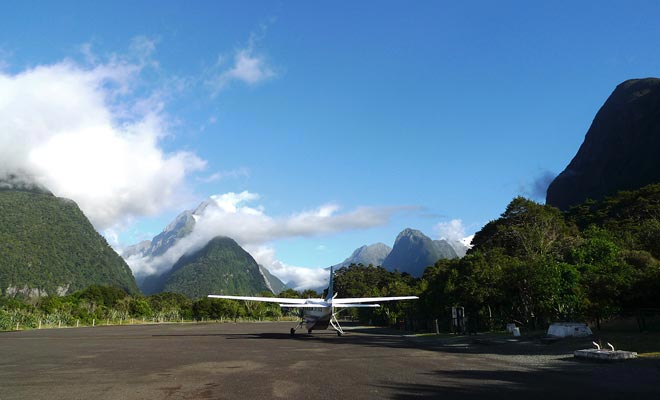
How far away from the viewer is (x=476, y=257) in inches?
1617

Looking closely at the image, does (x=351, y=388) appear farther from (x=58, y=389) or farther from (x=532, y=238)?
(x=532, y=238)

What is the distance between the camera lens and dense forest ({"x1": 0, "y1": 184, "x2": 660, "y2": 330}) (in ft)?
89.8

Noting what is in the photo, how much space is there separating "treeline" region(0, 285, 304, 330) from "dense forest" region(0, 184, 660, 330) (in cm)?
37

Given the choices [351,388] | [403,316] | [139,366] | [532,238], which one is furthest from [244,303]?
[351,388]

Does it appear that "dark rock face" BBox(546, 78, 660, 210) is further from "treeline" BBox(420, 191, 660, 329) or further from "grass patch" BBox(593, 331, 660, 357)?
"grass patch" BBox(593, 331, 660, 357)

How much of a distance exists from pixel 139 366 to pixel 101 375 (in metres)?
2.42

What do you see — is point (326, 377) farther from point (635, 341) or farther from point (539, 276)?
point (539, 276)

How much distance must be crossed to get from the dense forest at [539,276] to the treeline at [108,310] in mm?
368

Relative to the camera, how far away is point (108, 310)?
8906 centimetres

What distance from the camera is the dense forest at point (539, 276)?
89.8 ft

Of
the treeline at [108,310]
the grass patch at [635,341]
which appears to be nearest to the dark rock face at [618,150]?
the treeline at [108,310]

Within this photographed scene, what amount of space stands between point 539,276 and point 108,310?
278 ft

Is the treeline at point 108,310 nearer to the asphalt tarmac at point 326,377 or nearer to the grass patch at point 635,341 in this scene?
the asphalt tarmac at point 326,377

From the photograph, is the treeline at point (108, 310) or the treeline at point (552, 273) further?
the treeline at point (108, 310)
